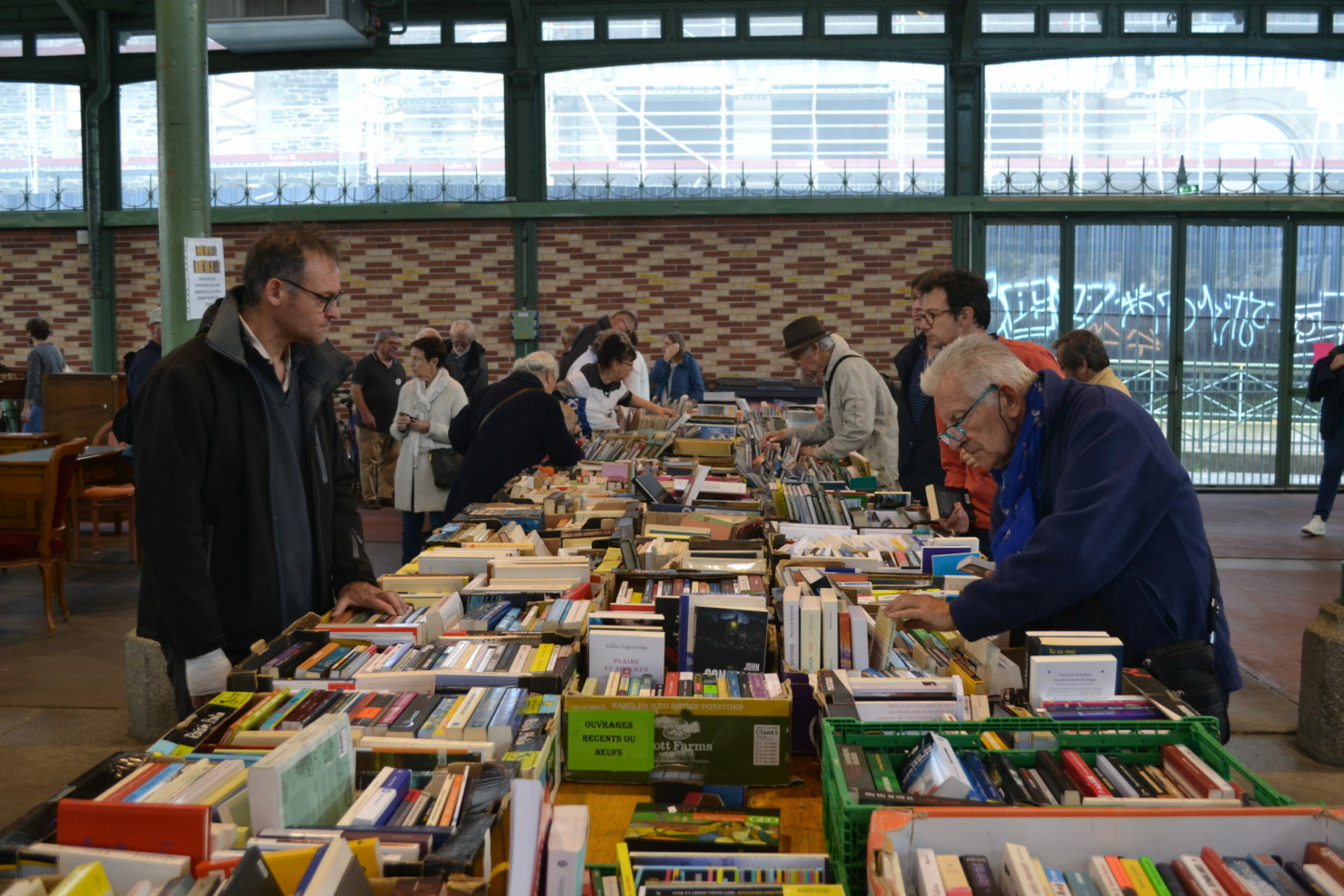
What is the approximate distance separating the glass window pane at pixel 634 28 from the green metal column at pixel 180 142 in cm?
683

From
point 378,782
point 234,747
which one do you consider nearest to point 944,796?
point 378,782

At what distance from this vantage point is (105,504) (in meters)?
8.19

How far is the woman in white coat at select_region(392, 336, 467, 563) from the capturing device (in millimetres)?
6855

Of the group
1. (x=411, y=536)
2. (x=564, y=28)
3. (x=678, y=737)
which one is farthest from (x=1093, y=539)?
(x=564, y=28)

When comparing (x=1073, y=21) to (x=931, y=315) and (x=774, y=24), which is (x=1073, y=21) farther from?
(x=931, y=315)

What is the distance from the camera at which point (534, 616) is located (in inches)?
107

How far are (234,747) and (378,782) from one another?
13.5 inches

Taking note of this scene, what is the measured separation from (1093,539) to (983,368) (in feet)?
1.52

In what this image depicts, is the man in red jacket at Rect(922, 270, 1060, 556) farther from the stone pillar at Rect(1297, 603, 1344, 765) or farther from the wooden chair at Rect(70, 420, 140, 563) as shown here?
the wooden chair at Rect(70, 420, 140, 563)

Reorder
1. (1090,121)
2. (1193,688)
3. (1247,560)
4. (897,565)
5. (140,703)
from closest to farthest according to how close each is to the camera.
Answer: (1193,688) → (897,565) → (140,703) → (1247,560) → (1090,121)

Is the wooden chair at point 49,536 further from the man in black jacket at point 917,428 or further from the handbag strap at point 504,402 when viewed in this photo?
the man in black jacket at point 917,428

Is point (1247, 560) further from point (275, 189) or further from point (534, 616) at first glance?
point (275, 189)

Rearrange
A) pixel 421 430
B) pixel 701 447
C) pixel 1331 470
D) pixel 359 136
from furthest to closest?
pixel 359 136 → pixel 1331 470 → pixel 421 430 → pixel 701 447

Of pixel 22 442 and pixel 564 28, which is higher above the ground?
pixel 564 28
